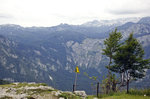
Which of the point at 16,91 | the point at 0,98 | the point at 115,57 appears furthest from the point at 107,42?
the point at 0,98

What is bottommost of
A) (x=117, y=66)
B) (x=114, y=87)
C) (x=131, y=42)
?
(x=114, y=87)

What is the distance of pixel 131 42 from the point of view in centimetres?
3189

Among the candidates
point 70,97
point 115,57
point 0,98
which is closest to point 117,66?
point 115,57

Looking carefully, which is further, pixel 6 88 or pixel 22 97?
Answer: pixel 6 88

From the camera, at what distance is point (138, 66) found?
33.0 m

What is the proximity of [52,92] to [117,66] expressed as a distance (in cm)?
1696

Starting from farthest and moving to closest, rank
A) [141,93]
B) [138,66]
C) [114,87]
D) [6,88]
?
[138,66]
[114,87]
[141,93]
[6,88]

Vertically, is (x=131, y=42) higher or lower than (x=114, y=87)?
higher

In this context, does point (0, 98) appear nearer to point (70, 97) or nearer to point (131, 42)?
point (70, 97)

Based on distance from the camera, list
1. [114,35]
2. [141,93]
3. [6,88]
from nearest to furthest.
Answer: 1. [6,88]
2. [141,93]
3. [114,35]

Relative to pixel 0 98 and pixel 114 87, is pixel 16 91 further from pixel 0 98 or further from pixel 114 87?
pixel 114 87

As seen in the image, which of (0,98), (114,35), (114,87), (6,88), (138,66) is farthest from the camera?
(114,35)

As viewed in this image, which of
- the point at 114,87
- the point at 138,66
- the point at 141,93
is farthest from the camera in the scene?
the point at 138,66

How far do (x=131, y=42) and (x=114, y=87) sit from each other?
8305 millimetres
